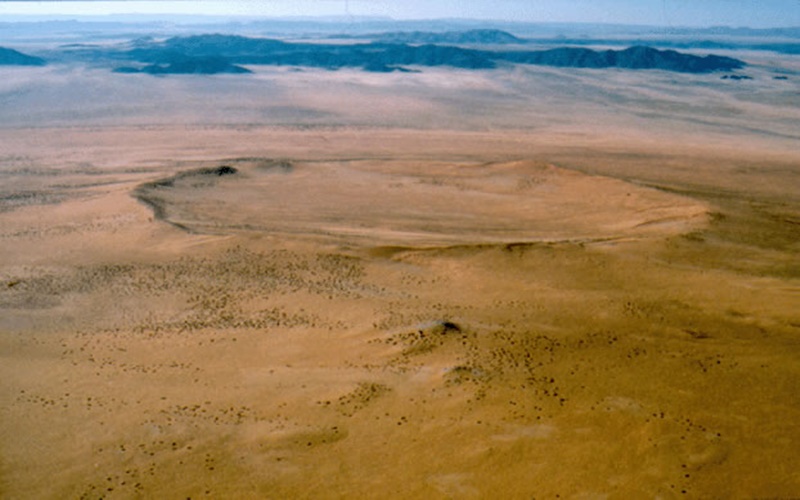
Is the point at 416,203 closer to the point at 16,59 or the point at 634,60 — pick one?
the point at 634,60

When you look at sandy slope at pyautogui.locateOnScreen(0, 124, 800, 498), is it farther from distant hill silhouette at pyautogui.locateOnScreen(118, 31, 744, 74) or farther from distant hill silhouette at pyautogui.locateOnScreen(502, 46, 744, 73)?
distant hill silhouette at pyautogui.locateOnScreen(502, 46, 744, 73)

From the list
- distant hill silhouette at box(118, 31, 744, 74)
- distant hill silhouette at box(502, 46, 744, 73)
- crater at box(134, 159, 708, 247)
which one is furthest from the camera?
distant hill silhouette at box(118, 31, 744, 74)

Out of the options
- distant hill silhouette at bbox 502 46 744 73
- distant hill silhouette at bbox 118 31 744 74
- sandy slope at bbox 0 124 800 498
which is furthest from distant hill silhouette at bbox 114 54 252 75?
sandy slope at bbox 0 124 800 498

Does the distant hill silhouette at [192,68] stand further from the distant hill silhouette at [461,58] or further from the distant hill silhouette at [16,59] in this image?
the distant hill silhouette at [16,59]

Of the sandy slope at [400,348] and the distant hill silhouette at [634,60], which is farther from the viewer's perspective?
the distant hill silhouette at [634,60]

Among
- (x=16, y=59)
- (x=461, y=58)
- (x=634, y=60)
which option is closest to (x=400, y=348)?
(x=461, y=58)

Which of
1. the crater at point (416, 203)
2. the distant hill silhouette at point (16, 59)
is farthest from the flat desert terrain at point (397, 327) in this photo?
the distant hill silhouette at point (16, 59)
